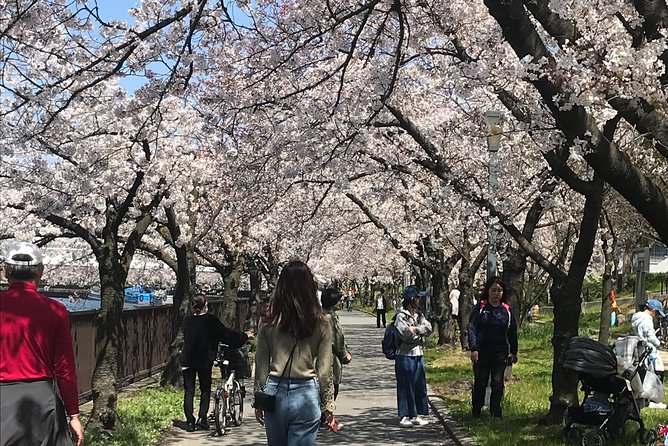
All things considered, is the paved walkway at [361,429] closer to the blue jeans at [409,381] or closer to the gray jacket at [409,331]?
the blue jeans at [409,381]

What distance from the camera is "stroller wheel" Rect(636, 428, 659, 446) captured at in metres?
7.92

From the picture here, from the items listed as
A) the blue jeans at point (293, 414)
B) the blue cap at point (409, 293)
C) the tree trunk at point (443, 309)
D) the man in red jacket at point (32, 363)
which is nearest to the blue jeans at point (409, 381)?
the blue cap at point (409, 293)

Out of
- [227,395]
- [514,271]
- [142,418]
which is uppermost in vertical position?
[514,271]

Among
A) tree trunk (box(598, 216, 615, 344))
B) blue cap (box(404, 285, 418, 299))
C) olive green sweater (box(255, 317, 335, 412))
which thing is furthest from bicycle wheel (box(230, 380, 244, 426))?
tree trunk (box(598, 216, 615, 344))

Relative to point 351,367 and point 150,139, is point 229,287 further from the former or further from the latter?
point 150,139

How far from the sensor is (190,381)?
426 inches

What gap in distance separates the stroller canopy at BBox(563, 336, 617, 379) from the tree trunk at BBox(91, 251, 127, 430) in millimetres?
5286

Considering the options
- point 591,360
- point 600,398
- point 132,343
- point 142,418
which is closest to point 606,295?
point 132,343

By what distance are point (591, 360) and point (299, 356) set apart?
377 cm

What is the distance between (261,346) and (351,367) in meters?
15.2

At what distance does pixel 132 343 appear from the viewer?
16.7m

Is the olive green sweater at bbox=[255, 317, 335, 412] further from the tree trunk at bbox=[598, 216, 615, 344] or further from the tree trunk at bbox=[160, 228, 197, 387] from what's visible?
the tree trunk at bbox=[598, 216, 615, 344]

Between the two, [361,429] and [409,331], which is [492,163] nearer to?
[409,331]

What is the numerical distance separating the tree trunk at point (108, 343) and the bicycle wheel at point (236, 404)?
154cm
